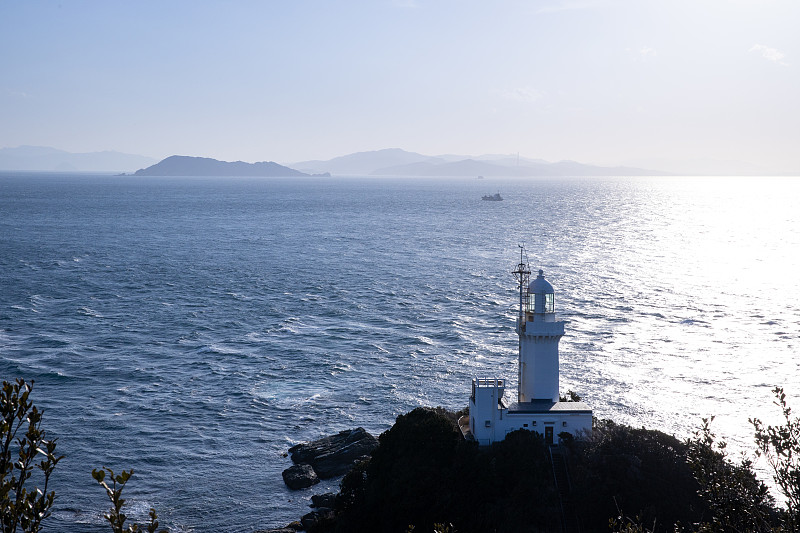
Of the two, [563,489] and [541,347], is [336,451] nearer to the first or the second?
[541,347]

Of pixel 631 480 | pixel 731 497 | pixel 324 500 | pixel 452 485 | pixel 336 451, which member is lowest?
pixel 324 500

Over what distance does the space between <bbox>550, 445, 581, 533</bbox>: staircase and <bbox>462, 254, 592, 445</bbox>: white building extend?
851mm

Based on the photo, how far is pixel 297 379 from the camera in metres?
48.8

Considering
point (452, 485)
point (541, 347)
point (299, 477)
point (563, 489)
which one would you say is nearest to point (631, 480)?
point (563, 489)

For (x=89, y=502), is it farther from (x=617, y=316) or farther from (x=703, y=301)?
(x=703, y=301)

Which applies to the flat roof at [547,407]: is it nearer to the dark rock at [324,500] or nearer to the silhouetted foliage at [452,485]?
the silhouetted foliage at [452,485]

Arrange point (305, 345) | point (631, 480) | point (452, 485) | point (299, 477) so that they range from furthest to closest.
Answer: point (305, 345) < point (299, 477) < point (452, 485) < point (631, 480)

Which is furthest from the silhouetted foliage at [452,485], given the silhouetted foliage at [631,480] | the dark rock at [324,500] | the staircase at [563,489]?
the dark rock at [324,500]

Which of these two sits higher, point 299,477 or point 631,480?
point 631,480

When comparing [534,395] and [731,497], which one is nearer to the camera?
[731,497]

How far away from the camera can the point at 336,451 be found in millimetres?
37719

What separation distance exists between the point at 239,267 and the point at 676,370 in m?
58.6

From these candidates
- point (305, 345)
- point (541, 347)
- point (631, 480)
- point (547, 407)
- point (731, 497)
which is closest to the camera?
point (731, 497)

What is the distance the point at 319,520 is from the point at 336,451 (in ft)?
22.9
